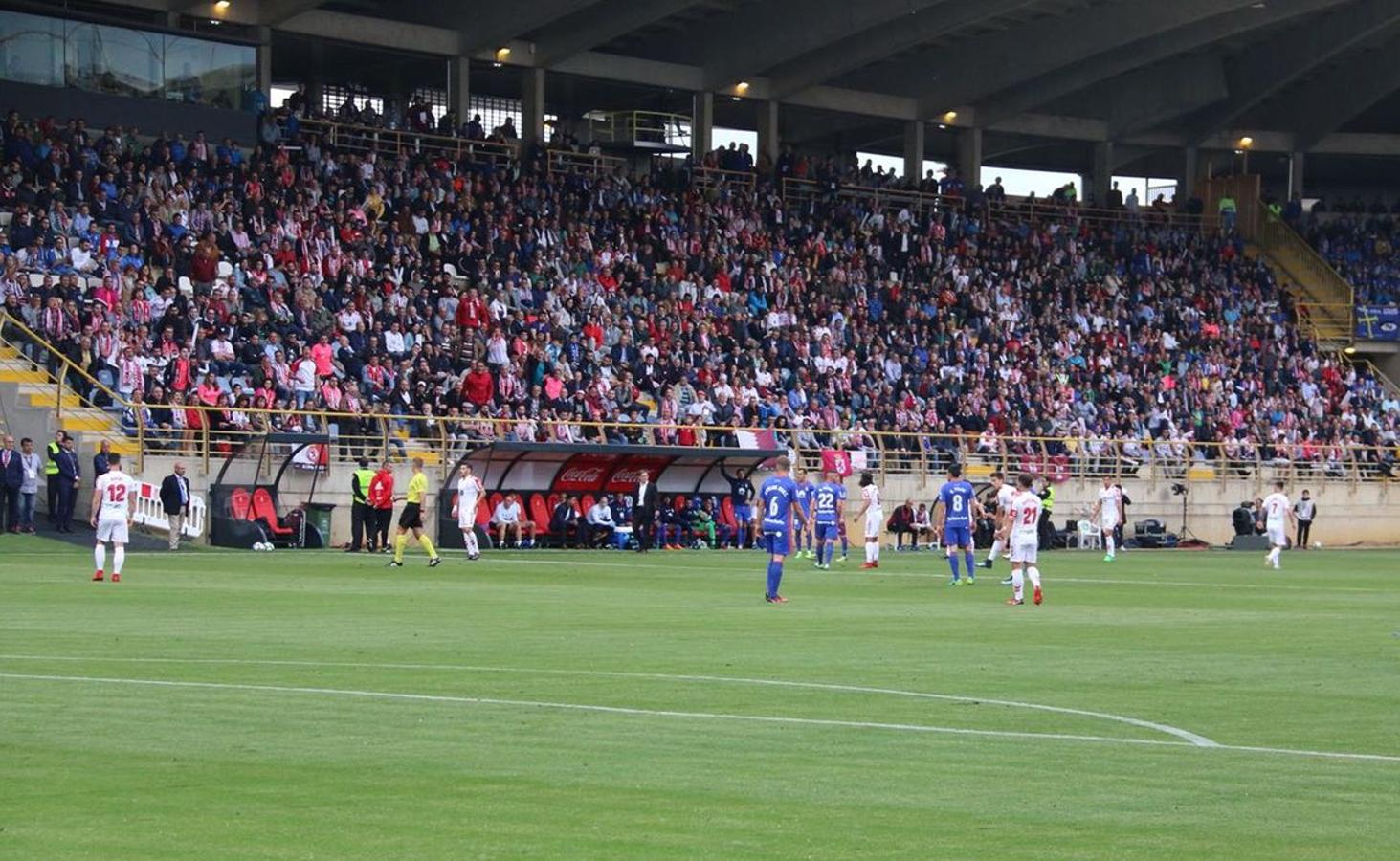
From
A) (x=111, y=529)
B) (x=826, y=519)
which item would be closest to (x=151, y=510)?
(x=111, y=529)

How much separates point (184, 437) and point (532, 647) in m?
24.4

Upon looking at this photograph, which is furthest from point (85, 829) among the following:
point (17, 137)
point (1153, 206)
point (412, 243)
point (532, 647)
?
point (1153, 206)

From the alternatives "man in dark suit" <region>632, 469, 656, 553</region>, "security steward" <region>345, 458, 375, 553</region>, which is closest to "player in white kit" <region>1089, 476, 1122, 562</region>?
"man in dark suit" <region>632, 469, 656, 553</region>

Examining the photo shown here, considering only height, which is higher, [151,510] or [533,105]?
[533,105]

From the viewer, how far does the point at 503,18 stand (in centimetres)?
6156

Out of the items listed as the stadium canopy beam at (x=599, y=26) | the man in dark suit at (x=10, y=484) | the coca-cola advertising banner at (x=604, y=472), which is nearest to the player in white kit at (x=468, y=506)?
the coca-cola advertising banner at (x=604, y=472)

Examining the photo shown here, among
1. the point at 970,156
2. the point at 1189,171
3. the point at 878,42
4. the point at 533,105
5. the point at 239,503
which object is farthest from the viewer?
the point at 1189,171

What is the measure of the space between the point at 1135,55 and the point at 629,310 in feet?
80.2

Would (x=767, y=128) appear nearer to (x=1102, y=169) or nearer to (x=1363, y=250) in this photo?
(x=1102, y=169)

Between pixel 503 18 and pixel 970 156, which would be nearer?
pixel 503 18

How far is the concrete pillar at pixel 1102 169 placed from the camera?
8150cm

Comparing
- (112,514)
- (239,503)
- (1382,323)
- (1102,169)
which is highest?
(1102,169)

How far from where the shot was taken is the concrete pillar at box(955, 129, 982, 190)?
78.0 m

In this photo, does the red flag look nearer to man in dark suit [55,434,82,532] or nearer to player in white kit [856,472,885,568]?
player in white kit [856,472,885,568]
